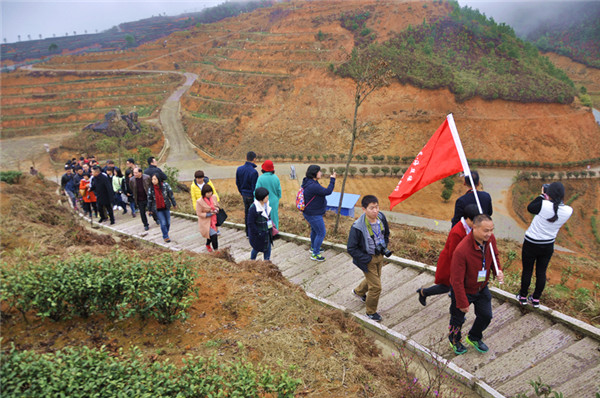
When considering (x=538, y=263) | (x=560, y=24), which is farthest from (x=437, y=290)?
(x=560, y=24)

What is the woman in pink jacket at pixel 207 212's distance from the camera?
21.6 ft

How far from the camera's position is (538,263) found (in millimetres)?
4820

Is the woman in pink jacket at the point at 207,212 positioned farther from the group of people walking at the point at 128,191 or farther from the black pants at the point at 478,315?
the black pants at the point at 478,315

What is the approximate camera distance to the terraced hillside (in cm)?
4559

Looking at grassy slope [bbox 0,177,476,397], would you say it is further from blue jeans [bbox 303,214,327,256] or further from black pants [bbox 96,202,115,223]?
black pants [bbox 96,202,115,223]

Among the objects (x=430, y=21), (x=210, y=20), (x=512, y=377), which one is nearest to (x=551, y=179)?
(x=430, y=21)

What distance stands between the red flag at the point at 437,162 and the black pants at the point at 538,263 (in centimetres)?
148

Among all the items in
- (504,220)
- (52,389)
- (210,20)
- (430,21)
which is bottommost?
(504,220)

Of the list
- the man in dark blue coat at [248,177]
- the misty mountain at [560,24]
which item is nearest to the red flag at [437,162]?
the man in dark blue coat at [248,177]

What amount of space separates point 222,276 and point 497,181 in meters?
28.4

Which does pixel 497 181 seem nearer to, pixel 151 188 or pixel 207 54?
pixel 151 188

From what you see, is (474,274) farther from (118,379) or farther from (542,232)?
(118,379)

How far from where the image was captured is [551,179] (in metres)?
27.8

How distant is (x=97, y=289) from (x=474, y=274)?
416cm
